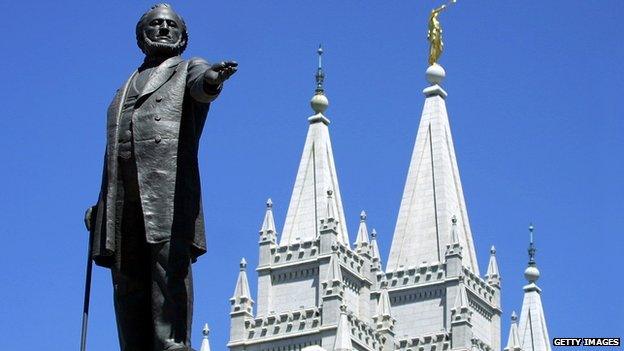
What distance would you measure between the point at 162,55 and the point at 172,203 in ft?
3.75

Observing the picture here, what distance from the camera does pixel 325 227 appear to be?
281 ft

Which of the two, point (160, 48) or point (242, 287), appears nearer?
point (160, 48)

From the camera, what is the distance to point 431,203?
88625 millimetres

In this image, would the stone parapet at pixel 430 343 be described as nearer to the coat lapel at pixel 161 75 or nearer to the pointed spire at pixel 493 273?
the pointed spire at pixel 493 273

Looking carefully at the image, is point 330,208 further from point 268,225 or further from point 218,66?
point 218,66

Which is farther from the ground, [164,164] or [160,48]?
[160,48]

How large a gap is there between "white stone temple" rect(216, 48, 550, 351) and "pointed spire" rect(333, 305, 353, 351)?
23.3 inches

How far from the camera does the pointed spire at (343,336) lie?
81.1 meters

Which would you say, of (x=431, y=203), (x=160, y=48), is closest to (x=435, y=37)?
(x=431, y=203)

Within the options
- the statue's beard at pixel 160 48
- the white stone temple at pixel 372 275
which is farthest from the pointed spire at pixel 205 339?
the statue's beard at pixel 160 48

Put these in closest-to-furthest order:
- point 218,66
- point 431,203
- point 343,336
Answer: point 218,66, point 343,336, point 431,203

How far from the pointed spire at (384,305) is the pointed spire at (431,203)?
3.11 metres

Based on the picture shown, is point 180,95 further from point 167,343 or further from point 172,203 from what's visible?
point 167,343

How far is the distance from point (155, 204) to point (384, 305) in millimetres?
73334
